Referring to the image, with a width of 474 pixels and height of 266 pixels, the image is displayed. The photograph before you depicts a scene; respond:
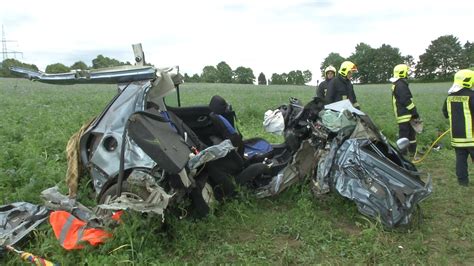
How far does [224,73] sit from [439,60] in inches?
1469

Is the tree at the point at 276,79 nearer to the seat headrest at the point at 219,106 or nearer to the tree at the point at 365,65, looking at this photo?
the tree at the point at 365,65

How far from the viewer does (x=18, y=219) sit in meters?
3.93

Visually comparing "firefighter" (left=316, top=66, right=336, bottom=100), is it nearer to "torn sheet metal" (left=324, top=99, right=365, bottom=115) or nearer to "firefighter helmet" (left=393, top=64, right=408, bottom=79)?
"firefighter helmet" (left=393, top=64, right=408, bottom=79)

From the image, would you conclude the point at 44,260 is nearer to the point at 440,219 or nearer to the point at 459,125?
the point at 440,219

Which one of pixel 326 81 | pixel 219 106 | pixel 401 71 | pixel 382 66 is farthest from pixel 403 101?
pixel 382 66

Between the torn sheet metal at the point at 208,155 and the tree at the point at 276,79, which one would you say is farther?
the tree at the point at 276,79

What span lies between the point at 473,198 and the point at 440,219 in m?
1.08

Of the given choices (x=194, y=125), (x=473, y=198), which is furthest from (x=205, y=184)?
(x=473, y=198)


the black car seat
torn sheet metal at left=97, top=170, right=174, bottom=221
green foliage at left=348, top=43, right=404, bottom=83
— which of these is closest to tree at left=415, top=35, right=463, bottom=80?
green foliage at left=348, top=43, right=404, bottom=83

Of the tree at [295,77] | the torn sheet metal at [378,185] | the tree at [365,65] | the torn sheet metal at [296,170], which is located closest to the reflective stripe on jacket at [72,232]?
the torn sheet metal at [296,170]

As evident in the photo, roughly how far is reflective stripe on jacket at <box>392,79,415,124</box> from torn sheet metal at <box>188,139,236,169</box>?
4.84 m

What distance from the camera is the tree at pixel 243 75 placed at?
7788 centimetres

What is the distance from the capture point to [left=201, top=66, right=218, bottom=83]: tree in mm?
72506

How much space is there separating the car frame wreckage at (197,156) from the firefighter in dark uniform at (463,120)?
186cm
